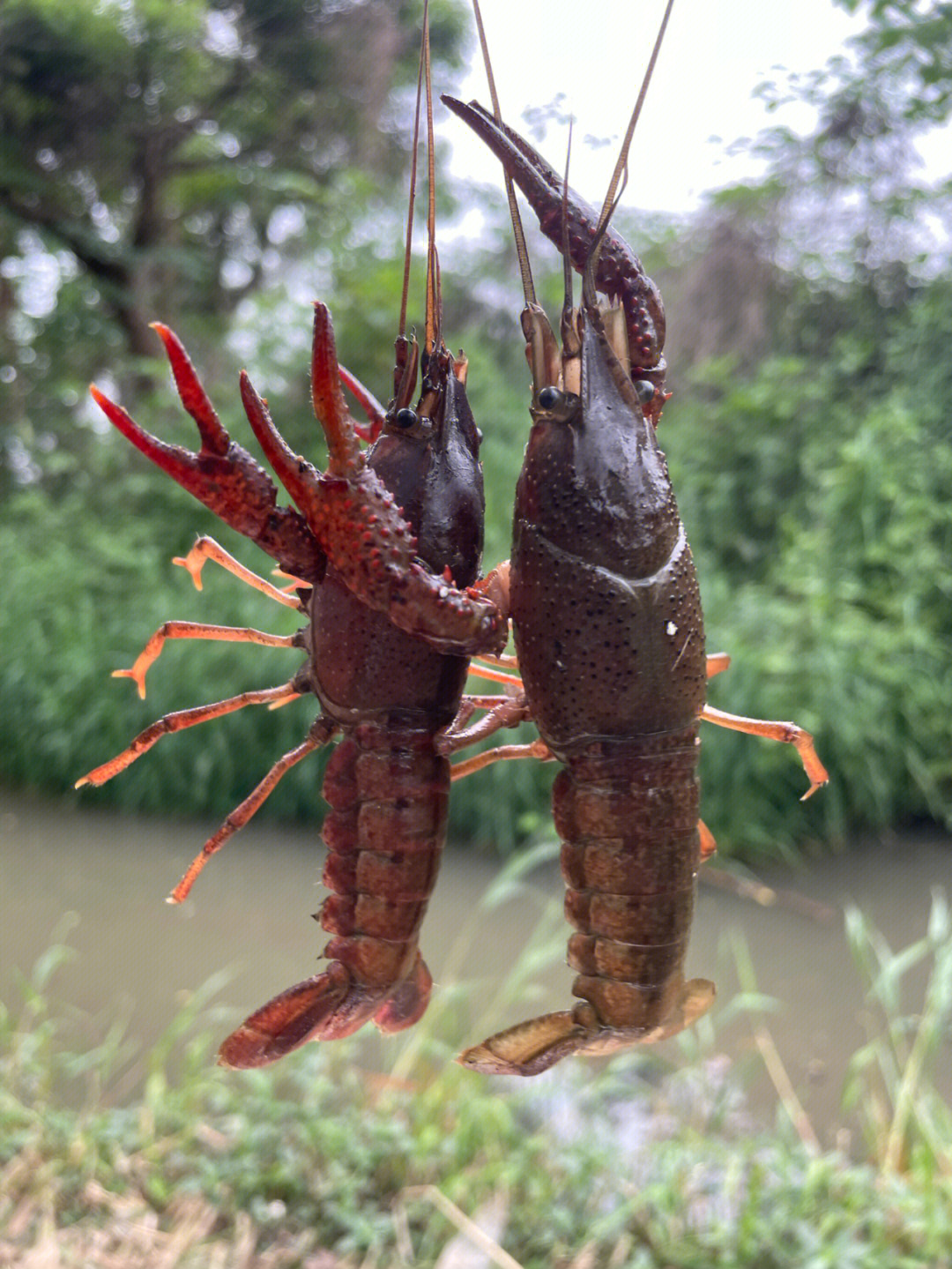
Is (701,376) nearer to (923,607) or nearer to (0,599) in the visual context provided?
(923,607)

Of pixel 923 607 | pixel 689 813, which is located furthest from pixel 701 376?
pixel 689 813

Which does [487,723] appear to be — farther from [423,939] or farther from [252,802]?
[423,939]

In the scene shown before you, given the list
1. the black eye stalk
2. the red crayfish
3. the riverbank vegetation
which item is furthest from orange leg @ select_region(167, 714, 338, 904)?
the riverbank vegetation

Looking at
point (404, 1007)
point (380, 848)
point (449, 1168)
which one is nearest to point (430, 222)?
point (380, 848)

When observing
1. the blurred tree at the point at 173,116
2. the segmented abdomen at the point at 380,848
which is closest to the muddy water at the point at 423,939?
the segmented abdomen at the point at 380,848

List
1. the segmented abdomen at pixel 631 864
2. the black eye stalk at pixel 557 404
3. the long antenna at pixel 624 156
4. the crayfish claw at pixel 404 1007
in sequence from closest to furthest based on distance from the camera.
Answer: the long antenna at pixel 624 156 < the black eye stalk at pixel 557 404 < the segmented abdomen at pixel 631 864 < the crayfish claw at pixel 404 1007

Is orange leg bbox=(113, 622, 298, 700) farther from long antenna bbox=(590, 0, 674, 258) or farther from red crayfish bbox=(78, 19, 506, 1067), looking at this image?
long antenna bbox=(590, 0, 674, 258)

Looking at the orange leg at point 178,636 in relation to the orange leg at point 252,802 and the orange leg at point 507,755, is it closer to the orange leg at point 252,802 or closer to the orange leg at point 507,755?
the orange leg at point 252,802
